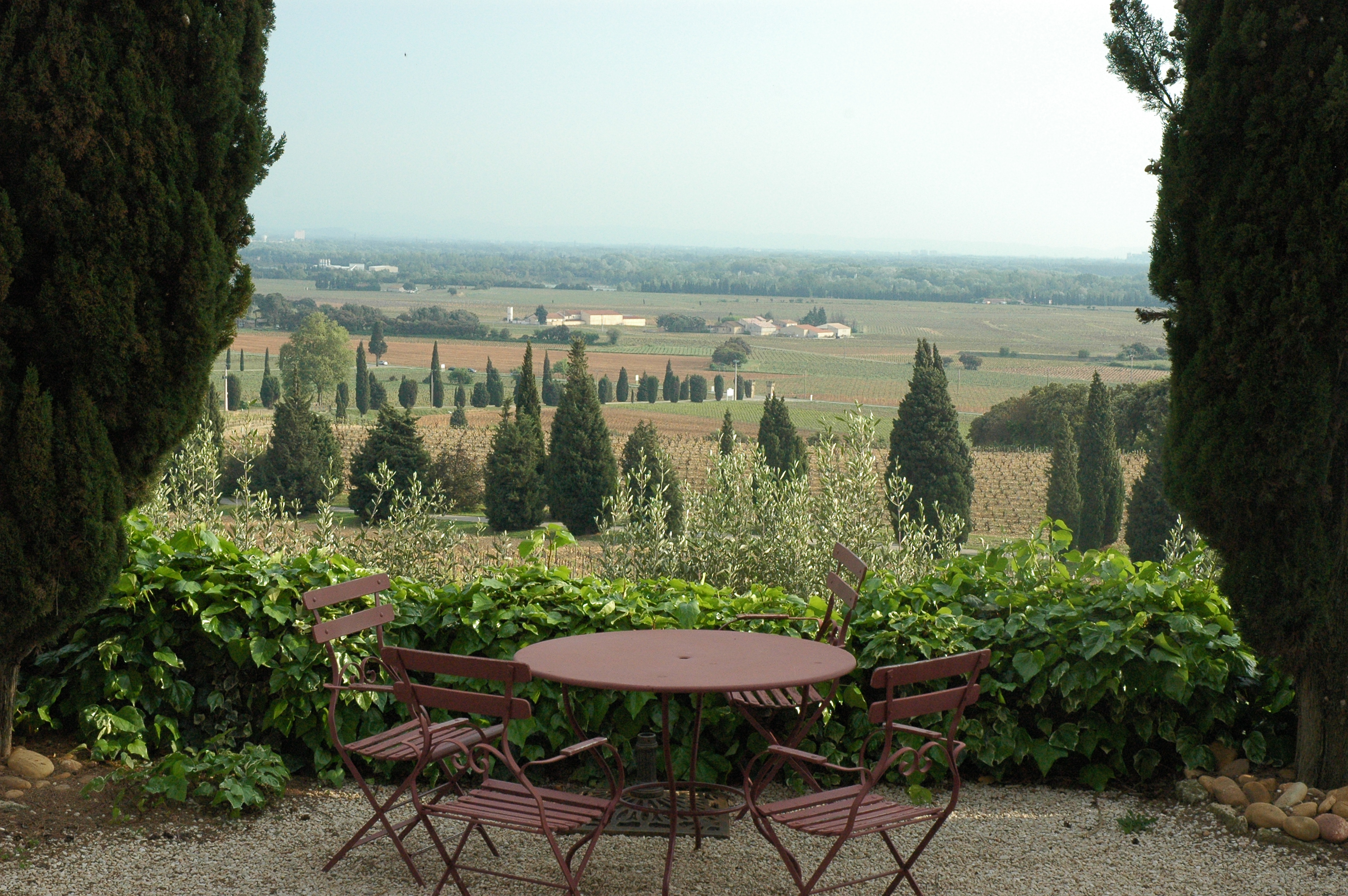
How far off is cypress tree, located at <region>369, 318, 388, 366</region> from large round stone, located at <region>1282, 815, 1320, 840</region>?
8722 cm

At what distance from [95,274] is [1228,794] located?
14.6 feet

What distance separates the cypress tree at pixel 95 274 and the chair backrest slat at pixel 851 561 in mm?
2510

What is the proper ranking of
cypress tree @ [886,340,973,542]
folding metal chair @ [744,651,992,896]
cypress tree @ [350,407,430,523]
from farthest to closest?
cypress tree @ [350,407,430,523] < cypress tree @ [886,340,973,542] < folding metal chair @ [744,651,992,896]

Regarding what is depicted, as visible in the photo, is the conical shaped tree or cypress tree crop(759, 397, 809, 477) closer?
the conical shaped tree

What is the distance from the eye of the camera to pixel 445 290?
122 m

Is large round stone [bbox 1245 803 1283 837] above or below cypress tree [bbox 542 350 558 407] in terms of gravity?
above

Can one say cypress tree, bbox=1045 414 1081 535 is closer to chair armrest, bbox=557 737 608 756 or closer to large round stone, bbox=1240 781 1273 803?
large round stone, bbox=1240 781 1273 803

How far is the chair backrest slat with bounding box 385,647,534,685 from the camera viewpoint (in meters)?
2.95

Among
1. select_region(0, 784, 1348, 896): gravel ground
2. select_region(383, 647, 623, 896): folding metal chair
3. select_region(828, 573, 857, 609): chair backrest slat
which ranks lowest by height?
select_region(0, 784, 1348, 896): gravel ground

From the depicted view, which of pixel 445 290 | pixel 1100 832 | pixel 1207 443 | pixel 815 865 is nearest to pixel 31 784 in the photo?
pixel 815 865

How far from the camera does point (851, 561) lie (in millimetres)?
4203

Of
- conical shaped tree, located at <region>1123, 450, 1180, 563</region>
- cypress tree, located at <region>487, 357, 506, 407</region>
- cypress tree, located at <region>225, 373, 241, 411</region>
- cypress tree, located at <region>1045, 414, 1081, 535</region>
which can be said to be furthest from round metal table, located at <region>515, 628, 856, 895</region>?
cypress tree, located at <region>487, 357, 506, 407</region>

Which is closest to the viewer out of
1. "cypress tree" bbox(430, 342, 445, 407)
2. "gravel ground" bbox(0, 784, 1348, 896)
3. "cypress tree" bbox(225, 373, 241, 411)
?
"gravel ground" bbox(0, 784, 1348, 896)

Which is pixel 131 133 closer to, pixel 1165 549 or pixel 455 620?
pixel 455 620
